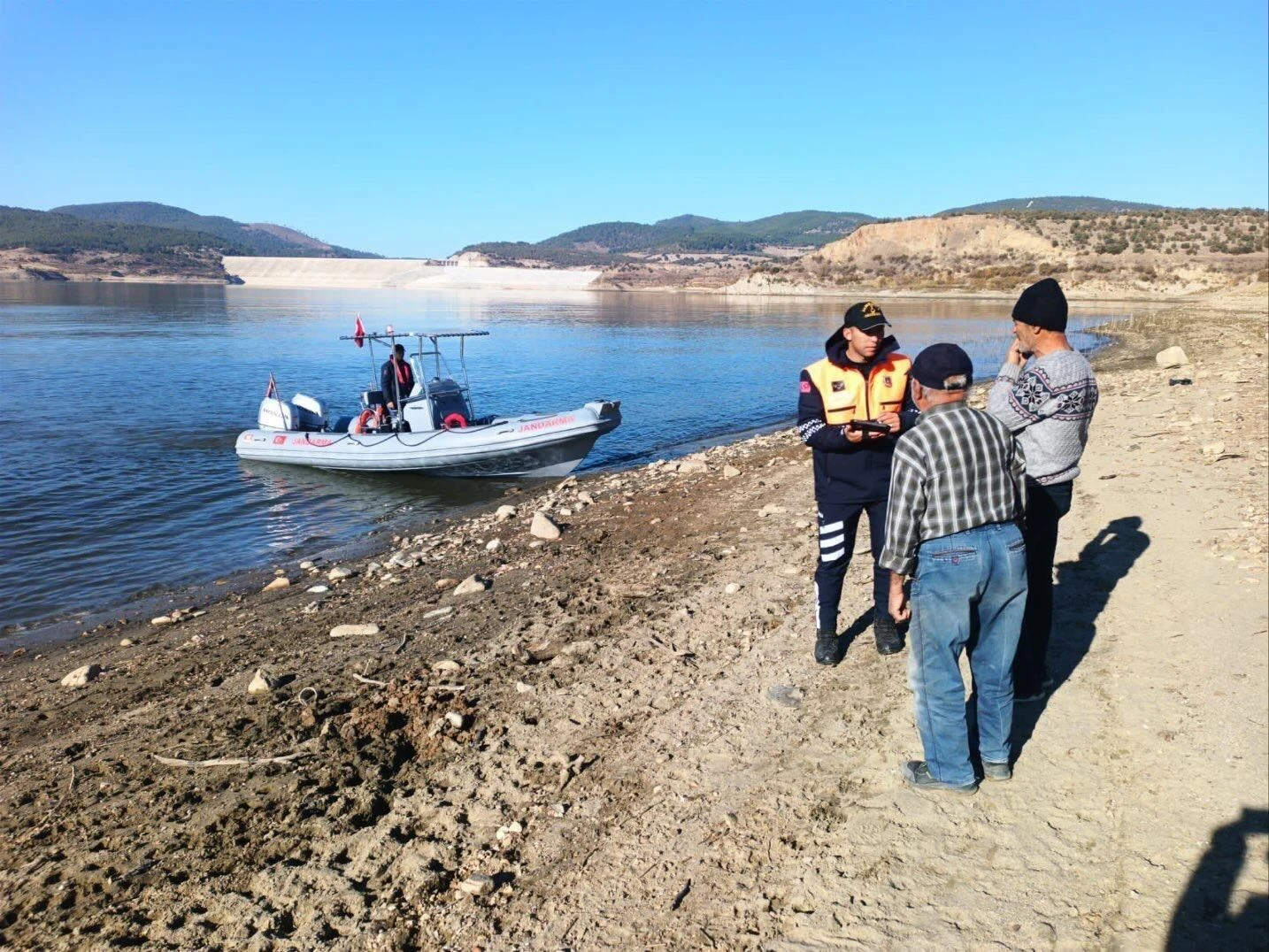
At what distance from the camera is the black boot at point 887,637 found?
4570 mm

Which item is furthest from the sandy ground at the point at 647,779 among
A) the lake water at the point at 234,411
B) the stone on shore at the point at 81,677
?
the lake water at the point at 234,411

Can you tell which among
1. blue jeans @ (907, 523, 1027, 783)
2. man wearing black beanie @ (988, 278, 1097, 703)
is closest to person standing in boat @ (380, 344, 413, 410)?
man wearing black beanie @ (988, 278, 1097, 703)

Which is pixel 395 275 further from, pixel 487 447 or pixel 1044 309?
pixel 1044 309

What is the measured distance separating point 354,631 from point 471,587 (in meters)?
1.07

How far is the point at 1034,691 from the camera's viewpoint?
13.0 ft

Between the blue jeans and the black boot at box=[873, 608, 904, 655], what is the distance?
3.94 ft

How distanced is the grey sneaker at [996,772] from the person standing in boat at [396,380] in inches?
424

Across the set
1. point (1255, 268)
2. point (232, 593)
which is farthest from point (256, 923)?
point (1255, 268)

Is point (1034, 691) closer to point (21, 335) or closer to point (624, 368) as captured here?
point (624, 368)

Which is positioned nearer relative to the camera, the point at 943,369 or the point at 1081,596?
the point at 943,369

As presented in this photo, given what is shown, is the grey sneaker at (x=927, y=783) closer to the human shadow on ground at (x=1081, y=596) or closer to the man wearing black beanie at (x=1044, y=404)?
the human shadow on ground at (x=1081, y=596)

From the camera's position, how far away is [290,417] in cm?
1459

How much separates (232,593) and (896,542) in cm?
686

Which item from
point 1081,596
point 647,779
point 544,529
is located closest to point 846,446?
point 647,779
